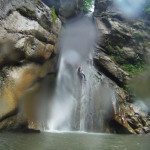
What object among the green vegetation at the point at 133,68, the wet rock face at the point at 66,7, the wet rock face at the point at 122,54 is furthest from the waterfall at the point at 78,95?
the green vegetation at the point at 133,68

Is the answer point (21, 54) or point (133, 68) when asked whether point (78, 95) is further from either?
point (21, 54)

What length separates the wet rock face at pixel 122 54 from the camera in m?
23.5

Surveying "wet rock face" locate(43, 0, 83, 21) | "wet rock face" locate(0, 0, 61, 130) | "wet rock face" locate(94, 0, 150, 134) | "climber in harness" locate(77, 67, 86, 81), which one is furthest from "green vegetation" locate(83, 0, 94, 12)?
"wet rock face" locate(0, 0, 61, 130)

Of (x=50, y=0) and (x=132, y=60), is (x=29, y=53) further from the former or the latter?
(x=132, y=60)

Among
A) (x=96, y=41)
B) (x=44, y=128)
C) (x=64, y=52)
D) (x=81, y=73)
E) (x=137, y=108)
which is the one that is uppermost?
(x=96, y=41)

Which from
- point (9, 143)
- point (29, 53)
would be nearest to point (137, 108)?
point (29, 53)

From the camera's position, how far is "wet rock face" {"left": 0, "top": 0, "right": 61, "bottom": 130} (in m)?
18.4

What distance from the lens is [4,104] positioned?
18031 mm

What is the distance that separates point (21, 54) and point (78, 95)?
5.99 metres

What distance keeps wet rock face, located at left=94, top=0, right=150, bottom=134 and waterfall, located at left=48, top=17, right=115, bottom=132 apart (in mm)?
825

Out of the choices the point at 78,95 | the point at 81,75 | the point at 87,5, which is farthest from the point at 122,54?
the point at 87,5

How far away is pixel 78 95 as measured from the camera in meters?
23.8

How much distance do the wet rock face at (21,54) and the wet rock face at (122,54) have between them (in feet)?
18.8

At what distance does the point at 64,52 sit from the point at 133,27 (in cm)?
684
